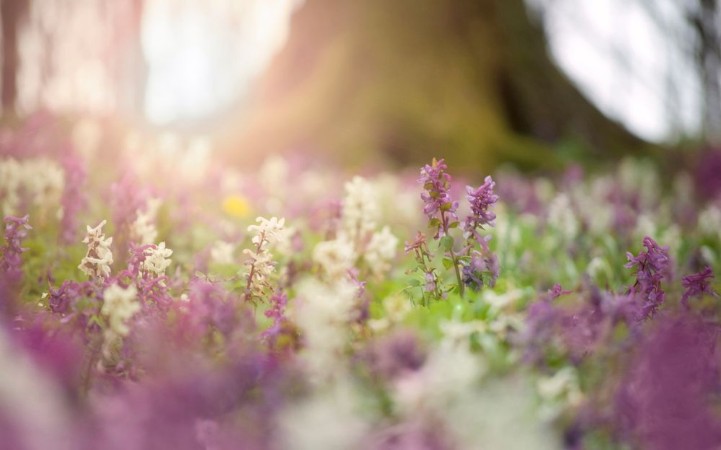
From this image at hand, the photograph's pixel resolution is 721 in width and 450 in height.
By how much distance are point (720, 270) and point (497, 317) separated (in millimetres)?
2390

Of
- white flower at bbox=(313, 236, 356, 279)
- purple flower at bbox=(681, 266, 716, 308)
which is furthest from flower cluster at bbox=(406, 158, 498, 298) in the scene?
purple flower at bbox=(681, 266, 716, 308)

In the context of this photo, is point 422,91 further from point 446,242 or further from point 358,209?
point 446,242

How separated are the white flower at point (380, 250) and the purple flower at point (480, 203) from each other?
1.92 ft

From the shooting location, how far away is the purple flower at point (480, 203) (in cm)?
235

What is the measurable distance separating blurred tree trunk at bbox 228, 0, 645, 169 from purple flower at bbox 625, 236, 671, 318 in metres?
7.42

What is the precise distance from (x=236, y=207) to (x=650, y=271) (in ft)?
11.7

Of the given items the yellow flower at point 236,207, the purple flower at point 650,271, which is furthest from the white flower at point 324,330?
the yellow flower at point 236,207

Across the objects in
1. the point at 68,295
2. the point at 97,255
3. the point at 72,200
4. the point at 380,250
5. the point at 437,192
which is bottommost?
the point at 68,295

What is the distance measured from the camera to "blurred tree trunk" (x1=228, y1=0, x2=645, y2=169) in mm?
10273

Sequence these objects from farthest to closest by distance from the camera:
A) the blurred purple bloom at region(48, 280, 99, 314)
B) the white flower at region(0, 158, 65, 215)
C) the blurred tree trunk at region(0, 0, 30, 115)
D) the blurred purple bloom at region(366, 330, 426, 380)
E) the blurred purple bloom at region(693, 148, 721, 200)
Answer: the blurred tree trunk at region(0, 0, 30, 115) → the blurred purple bloom at region(693, 148, 721, 200) → the white flower at region(0, 158, 65, 215) → the blurred purple bloom at region(48, 280, 99, 314) → the blurred purple bloom at region(366, 330, 426, 380)

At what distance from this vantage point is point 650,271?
8.01 ft

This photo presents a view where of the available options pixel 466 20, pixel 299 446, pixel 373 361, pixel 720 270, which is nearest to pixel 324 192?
pixel 720 270

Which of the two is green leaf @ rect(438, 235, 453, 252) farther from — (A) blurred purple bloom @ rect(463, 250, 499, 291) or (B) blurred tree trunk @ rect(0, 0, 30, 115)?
(B) blurred tree trunk @ rect(0, 0, 30, 115)

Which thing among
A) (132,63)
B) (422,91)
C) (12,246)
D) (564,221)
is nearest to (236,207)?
(564,221)
